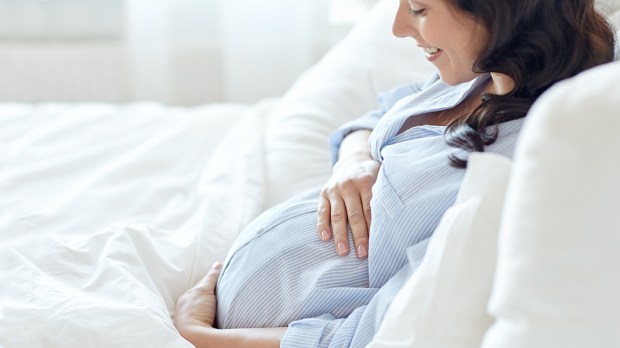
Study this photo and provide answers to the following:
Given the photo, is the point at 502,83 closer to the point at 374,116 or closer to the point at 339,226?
the point at 339,226

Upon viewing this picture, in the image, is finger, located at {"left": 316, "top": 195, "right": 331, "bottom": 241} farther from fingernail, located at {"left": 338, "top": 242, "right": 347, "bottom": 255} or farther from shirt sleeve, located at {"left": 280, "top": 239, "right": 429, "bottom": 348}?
shirt sleeve, located at {"left": 280, "top": 239, "right": 429, "bottom": 348}

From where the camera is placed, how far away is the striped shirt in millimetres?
984

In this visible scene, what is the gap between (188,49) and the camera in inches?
99.0

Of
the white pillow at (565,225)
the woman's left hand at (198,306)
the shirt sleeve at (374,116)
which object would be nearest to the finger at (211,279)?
the woman's left hand at (198,306)

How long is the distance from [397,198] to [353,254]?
129 millimetres

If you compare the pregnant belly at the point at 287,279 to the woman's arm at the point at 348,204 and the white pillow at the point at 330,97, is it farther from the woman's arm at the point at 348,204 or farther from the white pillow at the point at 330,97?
the white pillow at the point at 330,97

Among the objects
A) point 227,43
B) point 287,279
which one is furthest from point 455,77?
point 227,43

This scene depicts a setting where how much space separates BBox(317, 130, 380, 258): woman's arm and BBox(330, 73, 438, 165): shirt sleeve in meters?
0.13

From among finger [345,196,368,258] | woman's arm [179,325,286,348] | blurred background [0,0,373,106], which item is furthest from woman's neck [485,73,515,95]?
blurred background [0,0,373,106]

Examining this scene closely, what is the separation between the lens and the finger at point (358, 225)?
1107 millimetres

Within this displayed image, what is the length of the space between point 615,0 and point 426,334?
886mm

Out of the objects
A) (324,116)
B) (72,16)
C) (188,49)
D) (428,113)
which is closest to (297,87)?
(324,116)

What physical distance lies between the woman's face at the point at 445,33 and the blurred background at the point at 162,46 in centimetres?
132

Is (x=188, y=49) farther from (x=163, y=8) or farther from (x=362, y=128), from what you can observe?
(x=362, y=128)
